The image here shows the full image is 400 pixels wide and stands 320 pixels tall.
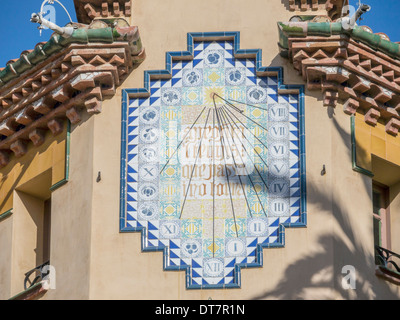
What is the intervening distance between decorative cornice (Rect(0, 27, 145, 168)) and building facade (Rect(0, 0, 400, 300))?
0.08 feet

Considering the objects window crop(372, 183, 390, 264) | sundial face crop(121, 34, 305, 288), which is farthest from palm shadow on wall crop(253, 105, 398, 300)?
window crop(372, 183, 390, 264)

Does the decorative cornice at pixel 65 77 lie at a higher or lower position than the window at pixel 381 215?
higher

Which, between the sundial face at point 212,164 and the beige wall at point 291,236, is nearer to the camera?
the beige wall at point 291,236

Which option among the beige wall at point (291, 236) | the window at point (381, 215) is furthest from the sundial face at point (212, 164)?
the window at point (381, 215)

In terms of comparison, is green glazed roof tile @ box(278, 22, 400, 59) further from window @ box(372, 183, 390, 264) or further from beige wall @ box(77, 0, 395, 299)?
window @ box(372, 183, 390, 264)

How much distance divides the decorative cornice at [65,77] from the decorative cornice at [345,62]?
235 cm

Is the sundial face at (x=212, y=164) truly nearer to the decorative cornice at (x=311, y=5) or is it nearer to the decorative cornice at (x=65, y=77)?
the decorative cornice at (x=65, y=77)

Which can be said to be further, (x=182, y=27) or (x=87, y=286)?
(x=182, y=27)

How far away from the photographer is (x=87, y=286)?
22391 millimetres

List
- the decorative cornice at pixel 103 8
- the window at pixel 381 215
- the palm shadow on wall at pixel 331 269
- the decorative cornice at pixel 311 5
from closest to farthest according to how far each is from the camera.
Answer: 1. the palm shadow on wall at pixel 331 269
2. the decorative cornice at pixel 311 5
3. the window at pixel 381 215
4. the decorative cornice at pixel 103 8

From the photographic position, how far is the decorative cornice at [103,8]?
24.4m
